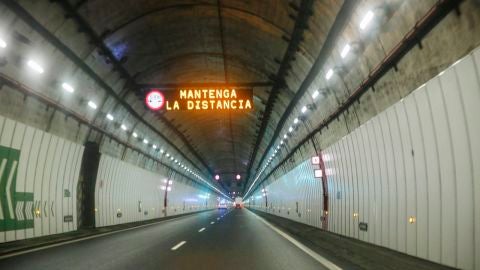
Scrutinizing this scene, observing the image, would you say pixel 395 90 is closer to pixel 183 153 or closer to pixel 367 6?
pixel 367 6

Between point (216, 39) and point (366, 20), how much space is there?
929cm

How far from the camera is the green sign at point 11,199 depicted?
1377 cm

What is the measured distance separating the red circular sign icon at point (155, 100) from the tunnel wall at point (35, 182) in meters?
3.82

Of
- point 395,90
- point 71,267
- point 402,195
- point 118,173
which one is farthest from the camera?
point 118,173

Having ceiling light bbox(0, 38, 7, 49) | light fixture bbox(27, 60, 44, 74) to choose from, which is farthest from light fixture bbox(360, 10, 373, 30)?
light fixture bbox(27, 60, 44, 74)

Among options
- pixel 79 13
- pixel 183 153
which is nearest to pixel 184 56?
pixel 79 13

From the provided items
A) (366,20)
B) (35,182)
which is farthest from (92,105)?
(366,20)

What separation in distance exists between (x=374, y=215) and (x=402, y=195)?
2306 millimetres

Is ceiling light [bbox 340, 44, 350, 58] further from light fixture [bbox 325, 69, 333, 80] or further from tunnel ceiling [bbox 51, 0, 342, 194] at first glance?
light fixture [bbox 325, 69, 333, 80]

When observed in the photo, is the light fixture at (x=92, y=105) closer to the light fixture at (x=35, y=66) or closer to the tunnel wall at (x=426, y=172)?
the light fixture at (x=35, y=66)

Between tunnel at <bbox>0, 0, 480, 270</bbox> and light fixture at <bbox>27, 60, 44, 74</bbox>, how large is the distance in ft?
0.21

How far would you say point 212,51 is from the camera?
68.8 feet

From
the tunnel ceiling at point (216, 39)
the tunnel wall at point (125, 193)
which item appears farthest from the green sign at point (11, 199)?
the tunnel wall at point (125, 193)

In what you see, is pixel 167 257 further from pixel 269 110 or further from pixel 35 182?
pixel 269 110
